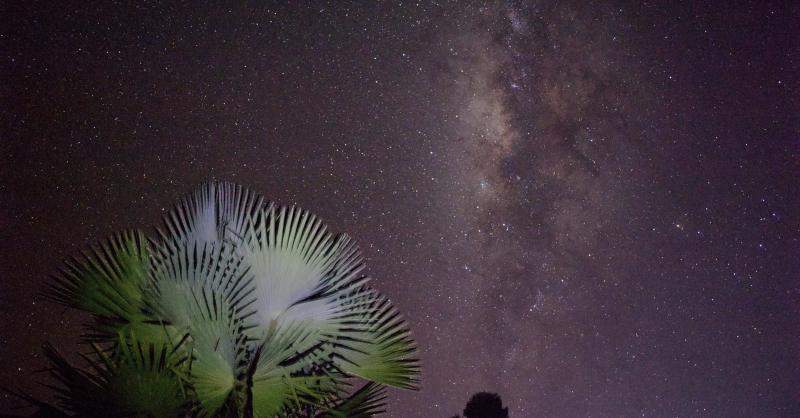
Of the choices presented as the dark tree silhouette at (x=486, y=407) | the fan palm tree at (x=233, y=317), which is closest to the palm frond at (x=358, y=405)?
the fan palm tree at (x=233, y=317)

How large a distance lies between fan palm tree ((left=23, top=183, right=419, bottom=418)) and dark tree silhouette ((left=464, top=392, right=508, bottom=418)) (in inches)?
111

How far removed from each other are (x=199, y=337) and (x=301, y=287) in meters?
0.93

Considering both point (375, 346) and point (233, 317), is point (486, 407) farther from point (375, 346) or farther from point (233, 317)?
point (233, 317)

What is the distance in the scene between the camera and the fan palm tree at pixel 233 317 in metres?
3.55

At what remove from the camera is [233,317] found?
3926mm

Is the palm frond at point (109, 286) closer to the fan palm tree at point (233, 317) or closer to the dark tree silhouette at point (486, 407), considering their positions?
the fan palm tree at point (233, 317)

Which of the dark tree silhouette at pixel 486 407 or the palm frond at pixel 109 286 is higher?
the dark tree silhouette at pixel 486 407

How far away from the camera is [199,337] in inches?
150

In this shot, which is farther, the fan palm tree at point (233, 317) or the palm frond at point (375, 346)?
the palm frond at point (375, 346)

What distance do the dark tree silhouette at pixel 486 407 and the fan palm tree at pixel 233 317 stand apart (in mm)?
2814

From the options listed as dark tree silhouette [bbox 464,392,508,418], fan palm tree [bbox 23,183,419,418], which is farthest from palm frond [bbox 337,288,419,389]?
dark tree silhouette [bbox 464,392,508,418]

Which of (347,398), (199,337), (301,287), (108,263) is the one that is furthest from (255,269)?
(347,398)

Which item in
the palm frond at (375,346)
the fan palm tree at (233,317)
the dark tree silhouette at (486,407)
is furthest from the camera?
Answer: the dark tree silhouette at (486,407)

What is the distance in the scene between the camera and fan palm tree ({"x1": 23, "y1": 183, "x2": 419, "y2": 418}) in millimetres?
3555
